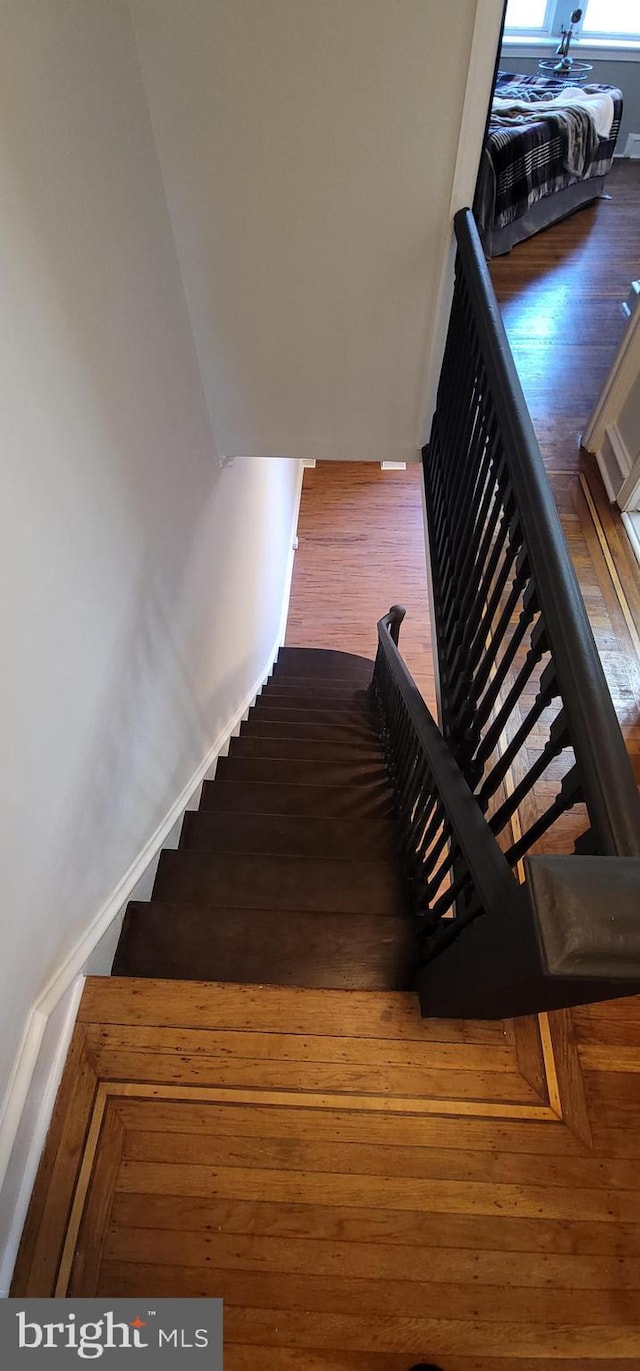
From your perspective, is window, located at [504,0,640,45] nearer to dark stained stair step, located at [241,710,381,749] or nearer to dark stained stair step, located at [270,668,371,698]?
dark stained stair step, located at [270,668,371,698]

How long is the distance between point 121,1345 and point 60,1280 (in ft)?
0.56

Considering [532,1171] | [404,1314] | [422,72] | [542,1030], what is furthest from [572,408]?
[404,1314]

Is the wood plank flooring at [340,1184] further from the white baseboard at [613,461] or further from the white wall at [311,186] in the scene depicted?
the white baseboard at [613,461]

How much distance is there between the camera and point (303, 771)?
2.83 metres

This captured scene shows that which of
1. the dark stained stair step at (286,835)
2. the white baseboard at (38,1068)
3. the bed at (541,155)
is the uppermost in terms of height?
the bed at (541,155)

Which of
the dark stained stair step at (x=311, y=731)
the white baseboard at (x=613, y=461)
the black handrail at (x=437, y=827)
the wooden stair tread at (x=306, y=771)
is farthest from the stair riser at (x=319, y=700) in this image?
the white baseboard at (x=613, y=461)

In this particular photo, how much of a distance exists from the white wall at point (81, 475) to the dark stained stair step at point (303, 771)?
2.45 ft

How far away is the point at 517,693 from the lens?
1294 mm

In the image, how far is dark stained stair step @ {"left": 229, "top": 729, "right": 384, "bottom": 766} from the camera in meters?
3.02

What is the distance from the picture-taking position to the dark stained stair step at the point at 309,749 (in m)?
3.02

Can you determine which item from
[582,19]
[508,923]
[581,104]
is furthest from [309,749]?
[582,19]

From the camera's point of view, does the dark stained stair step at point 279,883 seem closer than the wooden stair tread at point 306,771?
Yes

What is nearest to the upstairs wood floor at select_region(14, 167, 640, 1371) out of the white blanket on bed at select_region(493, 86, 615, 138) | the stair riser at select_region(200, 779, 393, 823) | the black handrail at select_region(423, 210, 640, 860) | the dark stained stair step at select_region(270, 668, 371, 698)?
the black handrail at select_region(423, 210, 640, 860)

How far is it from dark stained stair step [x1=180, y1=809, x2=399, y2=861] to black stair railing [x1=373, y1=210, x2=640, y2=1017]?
0.15 m
